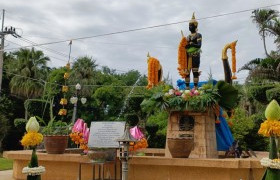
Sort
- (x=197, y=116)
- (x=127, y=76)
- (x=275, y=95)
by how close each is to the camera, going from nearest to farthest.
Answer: (x=197, y=116) < (x=275, y=95) < (x=127, y=76)

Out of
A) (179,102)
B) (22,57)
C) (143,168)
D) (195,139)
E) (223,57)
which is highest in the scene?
(22,57)

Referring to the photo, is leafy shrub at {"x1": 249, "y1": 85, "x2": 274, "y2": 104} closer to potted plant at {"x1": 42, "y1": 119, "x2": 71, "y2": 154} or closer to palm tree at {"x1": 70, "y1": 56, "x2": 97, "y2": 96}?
potted plant at {"x1": 42, "y1": 119, "x2": 71, "y2": 154}

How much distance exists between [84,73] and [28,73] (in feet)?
15.9

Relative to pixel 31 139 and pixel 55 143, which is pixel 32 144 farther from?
pixel 55 143

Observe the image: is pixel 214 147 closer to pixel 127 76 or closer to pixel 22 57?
pixel 22 57

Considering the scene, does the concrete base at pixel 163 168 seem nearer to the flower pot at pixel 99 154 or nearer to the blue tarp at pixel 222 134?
the flower pot at pixel 99 154

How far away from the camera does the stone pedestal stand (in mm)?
9656

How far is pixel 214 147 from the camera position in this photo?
9992 millimetres

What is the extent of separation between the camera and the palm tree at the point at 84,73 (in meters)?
34.4

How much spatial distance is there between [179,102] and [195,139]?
3.33ft

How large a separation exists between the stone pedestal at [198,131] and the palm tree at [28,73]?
950 inches

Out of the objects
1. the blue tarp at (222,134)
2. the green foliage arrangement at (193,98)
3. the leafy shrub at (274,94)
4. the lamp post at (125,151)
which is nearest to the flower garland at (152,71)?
the green foliage arrangement at (193,98)

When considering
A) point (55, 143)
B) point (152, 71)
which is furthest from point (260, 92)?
point (55, 143)

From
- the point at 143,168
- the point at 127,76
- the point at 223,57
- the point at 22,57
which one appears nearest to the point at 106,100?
the point at 22,57
